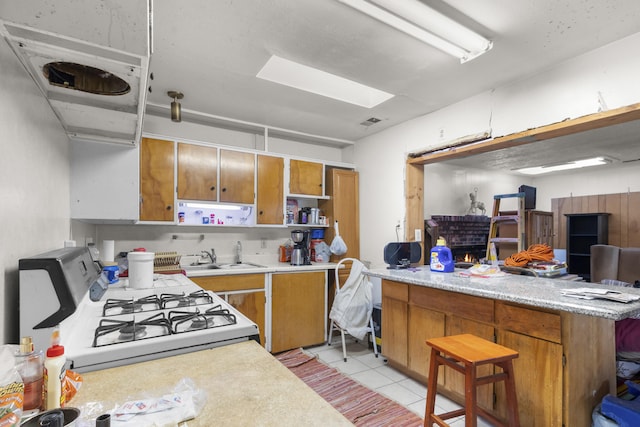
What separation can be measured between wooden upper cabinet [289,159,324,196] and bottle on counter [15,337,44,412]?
3.15 metres

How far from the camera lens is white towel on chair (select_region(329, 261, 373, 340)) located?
325cm

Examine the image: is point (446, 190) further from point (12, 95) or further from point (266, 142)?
point (12, 95)

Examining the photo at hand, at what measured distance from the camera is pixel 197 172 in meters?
3.29

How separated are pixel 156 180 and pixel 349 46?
218 cm

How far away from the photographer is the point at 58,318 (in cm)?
103

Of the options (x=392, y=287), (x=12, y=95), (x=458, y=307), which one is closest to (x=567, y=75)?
(x=458, y=307)

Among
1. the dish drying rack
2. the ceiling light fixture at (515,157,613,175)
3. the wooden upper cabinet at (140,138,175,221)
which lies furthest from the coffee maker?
the ceiling light fixture at (515,157,613,175)

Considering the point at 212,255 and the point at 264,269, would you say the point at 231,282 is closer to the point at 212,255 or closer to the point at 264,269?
the point at 264,269

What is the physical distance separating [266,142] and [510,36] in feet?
8.51

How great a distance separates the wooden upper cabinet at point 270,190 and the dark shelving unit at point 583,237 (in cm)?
587

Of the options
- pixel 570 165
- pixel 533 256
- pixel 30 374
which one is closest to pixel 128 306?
pixel 30 374

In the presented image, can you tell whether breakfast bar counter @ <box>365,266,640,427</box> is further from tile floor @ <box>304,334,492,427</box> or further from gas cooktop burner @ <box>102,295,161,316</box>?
gas cooktop burner @ <box>102,295,161,316</box>

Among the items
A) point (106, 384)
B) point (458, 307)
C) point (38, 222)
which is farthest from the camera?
point (458, 307)

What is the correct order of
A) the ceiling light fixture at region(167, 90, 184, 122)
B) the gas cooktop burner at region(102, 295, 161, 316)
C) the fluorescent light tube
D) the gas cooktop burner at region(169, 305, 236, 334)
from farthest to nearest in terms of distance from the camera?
1. the ceiling light fixture at region(167, 90, 184, 122)
2. the fluorescent light tube
3. the gas cooktop burner at region(102, 295, 161, 316)
4. the gas cooktop burner at region(169, 305, 236, 334)
